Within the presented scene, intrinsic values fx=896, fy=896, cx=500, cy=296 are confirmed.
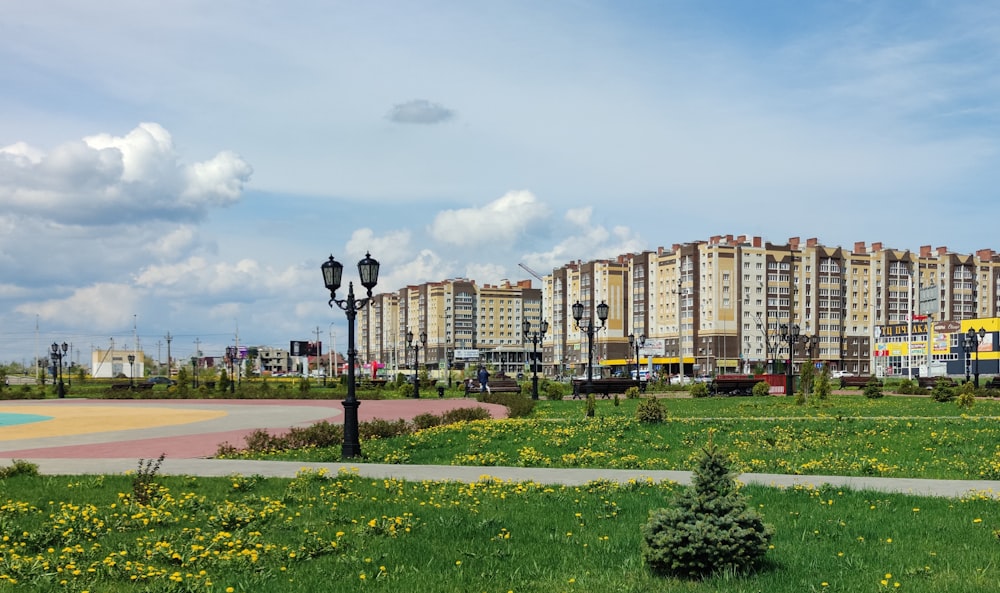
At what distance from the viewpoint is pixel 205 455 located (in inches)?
689

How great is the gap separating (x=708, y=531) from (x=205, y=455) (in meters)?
13.2

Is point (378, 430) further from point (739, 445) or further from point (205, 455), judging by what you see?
point (739, 445)

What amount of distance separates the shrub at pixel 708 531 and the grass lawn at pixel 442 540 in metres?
0.14

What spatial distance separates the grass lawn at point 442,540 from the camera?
6719mm

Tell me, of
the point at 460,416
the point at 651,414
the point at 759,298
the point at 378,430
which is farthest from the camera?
the point at 759,298

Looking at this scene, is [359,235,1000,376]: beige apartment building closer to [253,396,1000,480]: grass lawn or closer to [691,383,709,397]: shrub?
[691,383,709,397]: shrub

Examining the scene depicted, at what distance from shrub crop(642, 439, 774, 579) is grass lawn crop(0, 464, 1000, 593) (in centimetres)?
14

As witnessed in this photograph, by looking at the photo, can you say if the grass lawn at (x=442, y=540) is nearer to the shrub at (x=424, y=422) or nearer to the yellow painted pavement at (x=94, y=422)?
the shrub at (x=424, y=422)

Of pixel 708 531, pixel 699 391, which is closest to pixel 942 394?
pixel 699 391

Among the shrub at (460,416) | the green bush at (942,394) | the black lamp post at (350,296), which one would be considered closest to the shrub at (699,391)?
the green bush at (942,394)

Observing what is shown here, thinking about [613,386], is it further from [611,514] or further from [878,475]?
[611,514]

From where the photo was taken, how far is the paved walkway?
39.4 feet

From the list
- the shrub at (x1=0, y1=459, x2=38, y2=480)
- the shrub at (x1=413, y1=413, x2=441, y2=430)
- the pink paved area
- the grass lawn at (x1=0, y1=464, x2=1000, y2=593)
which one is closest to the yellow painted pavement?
the pink paved area

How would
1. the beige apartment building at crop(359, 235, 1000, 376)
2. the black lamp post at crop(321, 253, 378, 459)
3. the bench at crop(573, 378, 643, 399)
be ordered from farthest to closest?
the beige apartment building at crop(359, 235, 1000, 376) < the bench at crop(573, 378, 643, 399) < the black lamp post at crop(321, 253, 378, 459)
